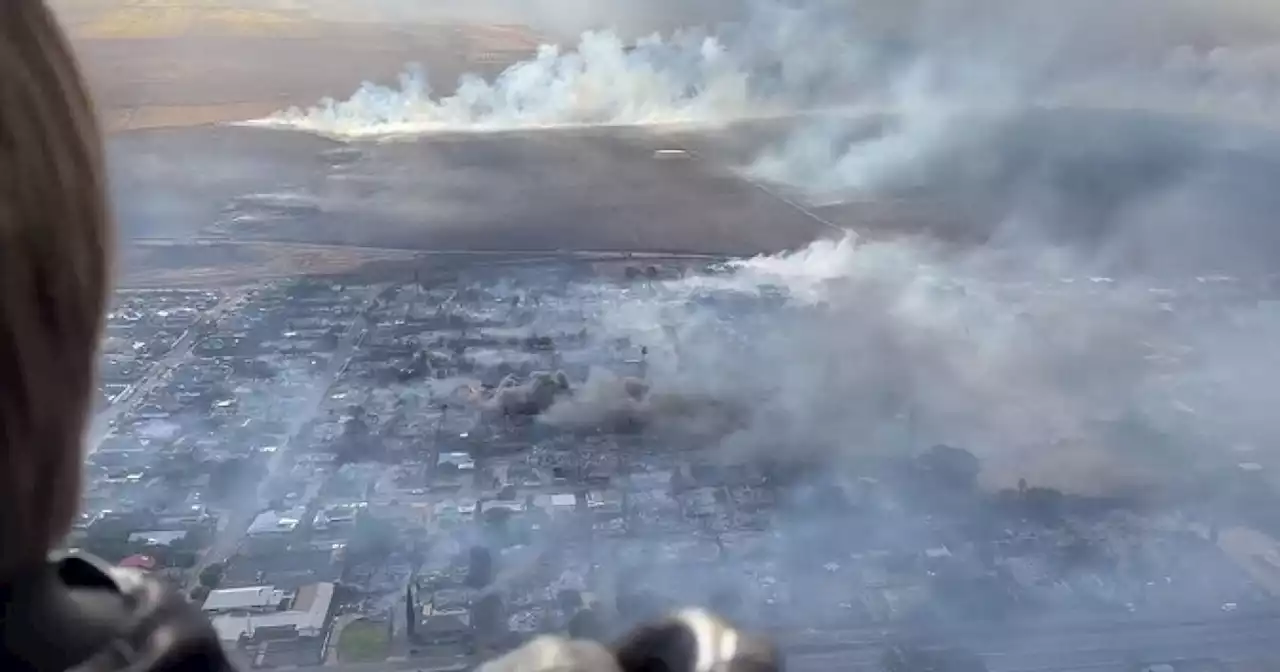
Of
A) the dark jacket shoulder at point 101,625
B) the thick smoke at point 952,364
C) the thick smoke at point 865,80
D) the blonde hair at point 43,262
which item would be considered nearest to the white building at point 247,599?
the thick smoke at point 952,364

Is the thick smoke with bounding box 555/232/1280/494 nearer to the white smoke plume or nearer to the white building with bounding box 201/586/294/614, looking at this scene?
the white smoke plume

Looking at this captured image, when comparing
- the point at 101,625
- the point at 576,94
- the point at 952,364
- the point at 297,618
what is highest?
the point at 576,94

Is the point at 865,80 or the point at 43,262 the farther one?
the point at 865,80

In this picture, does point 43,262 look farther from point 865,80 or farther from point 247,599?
point 865,80

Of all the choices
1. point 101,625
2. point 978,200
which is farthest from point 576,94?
point 101,625

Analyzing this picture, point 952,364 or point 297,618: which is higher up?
point 952,364

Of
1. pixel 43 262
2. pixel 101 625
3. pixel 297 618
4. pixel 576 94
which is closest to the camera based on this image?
pixel 43 262

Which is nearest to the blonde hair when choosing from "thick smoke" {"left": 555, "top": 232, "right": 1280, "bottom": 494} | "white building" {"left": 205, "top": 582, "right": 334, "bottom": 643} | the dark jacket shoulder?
the dark jacket shoulder
